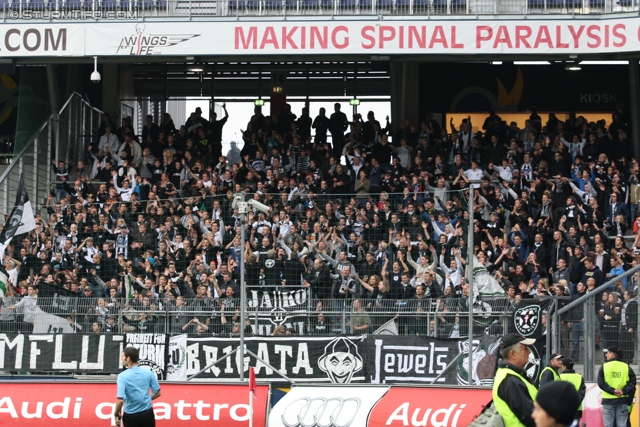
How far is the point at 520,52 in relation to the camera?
74.4 ft

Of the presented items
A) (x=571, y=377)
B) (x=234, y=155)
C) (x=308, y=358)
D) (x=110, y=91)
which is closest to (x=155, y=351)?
(x=308, y=358)

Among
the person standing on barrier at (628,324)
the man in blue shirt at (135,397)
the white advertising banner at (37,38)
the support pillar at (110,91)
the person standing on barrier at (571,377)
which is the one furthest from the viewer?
the support pillar at (110,91)

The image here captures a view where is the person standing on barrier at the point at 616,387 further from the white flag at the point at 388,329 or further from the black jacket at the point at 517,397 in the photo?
the black jacket at the point at 517,397

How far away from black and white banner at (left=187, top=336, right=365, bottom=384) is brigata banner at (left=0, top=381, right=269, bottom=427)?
6.10ft

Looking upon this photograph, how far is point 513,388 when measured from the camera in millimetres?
7562

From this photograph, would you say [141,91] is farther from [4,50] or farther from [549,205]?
[549,205]

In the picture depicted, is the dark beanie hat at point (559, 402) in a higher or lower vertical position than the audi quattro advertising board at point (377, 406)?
higher

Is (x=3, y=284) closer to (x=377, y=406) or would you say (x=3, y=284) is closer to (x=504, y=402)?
(x=377, y=406)

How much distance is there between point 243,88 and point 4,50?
26.2 ft

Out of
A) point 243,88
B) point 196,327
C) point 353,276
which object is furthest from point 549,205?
point 243,88

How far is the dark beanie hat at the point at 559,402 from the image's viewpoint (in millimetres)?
5164

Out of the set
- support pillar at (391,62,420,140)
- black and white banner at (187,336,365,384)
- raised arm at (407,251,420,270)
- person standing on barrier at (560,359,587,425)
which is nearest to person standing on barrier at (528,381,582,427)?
person standing on barrier at (560,359,587,425)

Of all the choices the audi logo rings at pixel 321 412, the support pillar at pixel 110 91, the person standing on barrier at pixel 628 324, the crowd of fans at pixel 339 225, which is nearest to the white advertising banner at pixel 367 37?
the crowd of fans at pixel 339 225

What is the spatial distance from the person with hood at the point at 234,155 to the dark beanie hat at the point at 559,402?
20826mm
